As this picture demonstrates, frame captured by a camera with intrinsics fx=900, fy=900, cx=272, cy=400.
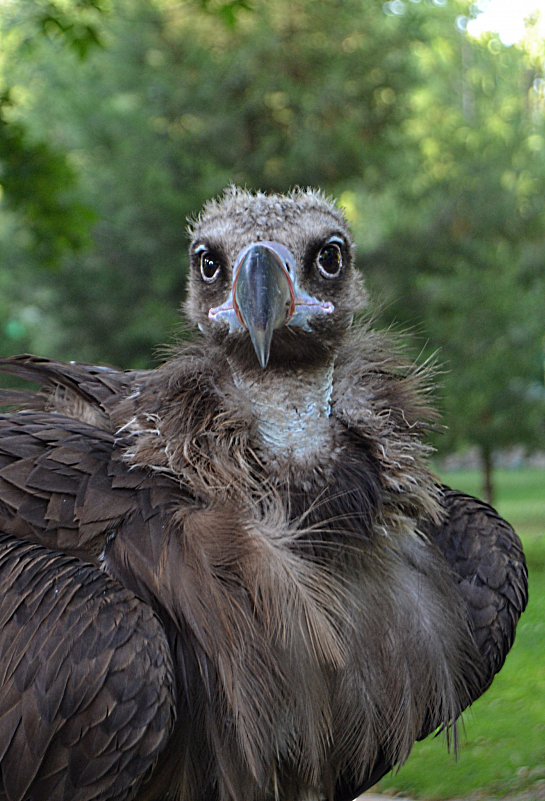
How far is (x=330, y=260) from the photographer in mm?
2910

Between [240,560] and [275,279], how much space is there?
0.79m

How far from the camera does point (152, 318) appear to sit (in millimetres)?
10414

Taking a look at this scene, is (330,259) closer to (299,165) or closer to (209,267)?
(209,267)

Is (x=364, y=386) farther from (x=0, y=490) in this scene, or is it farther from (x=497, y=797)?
(x=497, y=797)

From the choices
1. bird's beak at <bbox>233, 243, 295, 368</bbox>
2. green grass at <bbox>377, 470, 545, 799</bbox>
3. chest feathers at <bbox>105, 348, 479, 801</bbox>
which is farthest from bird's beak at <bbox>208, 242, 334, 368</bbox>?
green grass at <bbox>377, 470, 545, 799</bbox>

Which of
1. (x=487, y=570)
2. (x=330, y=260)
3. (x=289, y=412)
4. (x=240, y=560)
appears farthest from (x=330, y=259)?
(x=487, y=570)

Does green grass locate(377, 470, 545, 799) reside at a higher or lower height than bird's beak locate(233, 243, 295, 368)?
lower

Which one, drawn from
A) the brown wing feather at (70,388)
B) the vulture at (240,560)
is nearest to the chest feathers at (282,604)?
the vulture at (240,560)

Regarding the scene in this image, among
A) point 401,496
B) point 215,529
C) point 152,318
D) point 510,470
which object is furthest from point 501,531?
point 510,470

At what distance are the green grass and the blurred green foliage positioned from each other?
13.0 ft

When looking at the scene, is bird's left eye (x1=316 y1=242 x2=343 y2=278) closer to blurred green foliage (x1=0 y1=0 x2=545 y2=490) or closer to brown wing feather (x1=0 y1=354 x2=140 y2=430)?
brown wing feather (x1=0 y1=354 x2=140 y2=430)

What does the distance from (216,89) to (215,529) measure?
9505 millimetres

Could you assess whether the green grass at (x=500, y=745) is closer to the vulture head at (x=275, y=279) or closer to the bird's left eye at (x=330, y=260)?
the vulture head at (x=275, y=279)

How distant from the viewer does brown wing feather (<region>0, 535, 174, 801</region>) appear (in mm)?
2281
